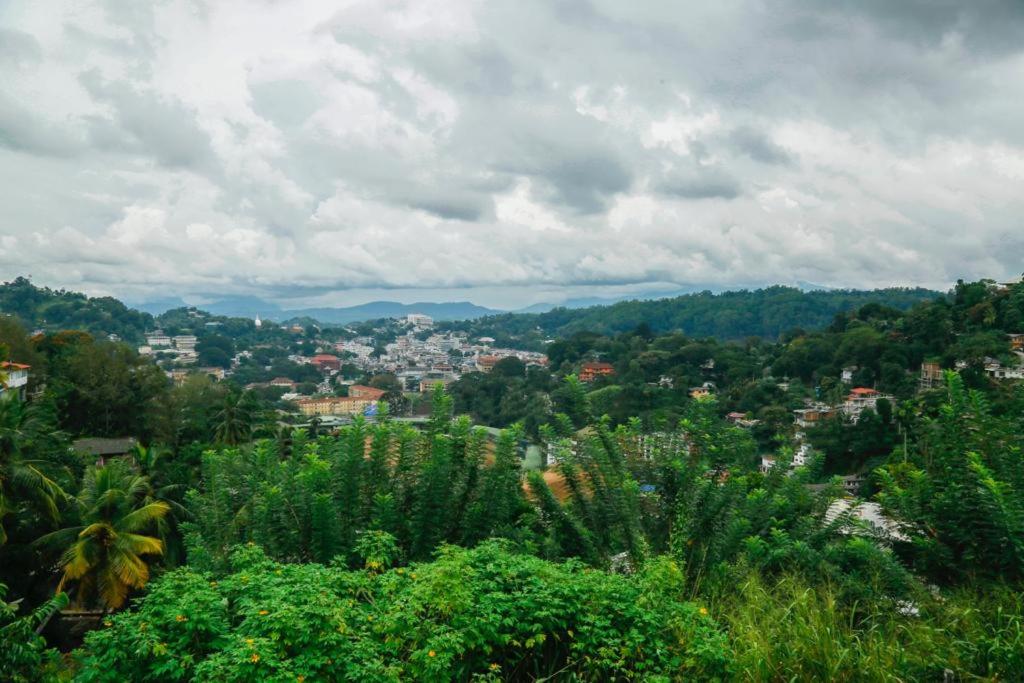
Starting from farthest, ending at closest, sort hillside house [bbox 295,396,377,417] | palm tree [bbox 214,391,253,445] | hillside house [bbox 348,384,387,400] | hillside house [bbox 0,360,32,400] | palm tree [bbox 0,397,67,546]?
1. hillside house [bbox 348,384,387,400]
2. hillside house [bbox 295,396,377,417]
3. palm tree [bbox 214,391,253,445]
4. hillside house [bbox 0,360,32,400]
5. palm tree [bbox 0,397,67,546]

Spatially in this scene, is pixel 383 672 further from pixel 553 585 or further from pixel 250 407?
→ pixel 250 407

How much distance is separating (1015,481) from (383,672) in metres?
3.76

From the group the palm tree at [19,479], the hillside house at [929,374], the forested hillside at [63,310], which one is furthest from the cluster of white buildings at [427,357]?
the palm tree at [19,479]

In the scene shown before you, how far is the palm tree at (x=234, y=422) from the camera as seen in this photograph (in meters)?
20.3

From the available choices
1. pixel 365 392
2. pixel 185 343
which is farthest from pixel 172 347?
pixel 365 392

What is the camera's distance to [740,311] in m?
85.5

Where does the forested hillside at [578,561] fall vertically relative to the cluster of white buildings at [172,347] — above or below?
above

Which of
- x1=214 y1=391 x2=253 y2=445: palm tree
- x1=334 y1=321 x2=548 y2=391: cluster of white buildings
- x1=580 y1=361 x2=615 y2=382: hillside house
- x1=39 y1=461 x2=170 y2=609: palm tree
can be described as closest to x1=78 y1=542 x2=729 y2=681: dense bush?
x1=39 y1=461 x2=170 y2=609: palm tree

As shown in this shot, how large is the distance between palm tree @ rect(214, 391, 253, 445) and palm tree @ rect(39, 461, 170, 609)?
32.3ft

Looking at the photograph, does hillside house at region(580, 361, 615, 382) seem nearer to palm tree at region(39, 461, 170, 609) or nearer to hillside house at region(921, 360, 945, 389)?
hillside house at region(921, 360, 945, 389)

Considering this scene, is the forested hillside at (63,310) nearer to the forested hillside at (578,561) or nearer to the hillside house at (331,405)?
the hillside house at (331,405)

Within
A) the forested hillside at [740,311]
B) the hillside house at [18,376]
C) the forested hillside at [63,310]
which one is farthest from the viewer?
the forested hillside at [740,311]

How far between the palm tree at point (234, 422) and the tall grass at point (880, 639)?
18955mm

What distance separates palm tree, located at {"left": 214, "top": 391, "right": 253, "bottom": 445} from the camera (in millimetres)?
Result: 20320
